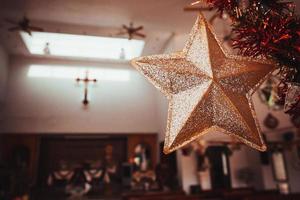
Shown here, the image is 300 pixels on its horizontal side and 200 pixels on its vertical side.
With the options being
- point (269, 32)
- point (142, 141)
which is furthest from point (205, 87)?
point (142, 141)

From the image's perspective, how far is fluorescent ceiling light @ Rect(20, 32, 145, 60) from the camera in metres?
5.86

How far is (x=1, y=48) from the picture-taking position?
22.1 ft

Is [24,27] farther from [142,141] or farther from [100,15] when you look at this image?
[142,141]

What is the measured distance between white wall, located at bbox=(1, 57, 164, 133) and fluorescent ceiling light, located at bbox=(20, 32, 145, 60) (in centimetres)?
103

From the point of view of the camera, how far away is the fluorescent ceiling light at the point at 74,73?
24.6 ft

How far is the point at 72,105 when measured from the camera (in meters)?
7.58

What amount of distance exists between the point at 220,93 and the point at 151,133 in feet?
23.6

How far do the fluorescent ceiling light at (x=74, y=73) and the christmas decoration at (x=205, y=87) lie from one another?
6.58 metres

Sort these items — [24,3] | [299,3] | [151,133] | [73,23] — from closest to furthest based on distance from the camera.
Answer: [299,3], [24,3], [73,23], [151,133]

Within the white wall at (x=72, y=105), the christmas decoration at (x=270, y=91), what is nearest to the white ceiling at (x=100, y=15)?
the white wall at (x=72, y=105)

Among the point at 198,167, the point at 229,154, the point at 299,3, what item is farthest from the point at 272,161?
the point at 299,3

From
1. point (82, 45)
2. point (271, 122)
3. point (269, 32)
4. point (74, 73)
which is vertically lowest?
point (269, 32)

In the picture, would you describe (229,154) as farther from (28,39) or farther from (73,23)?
(28,39)

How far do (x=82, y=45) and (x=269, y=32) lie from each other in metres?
6.22
